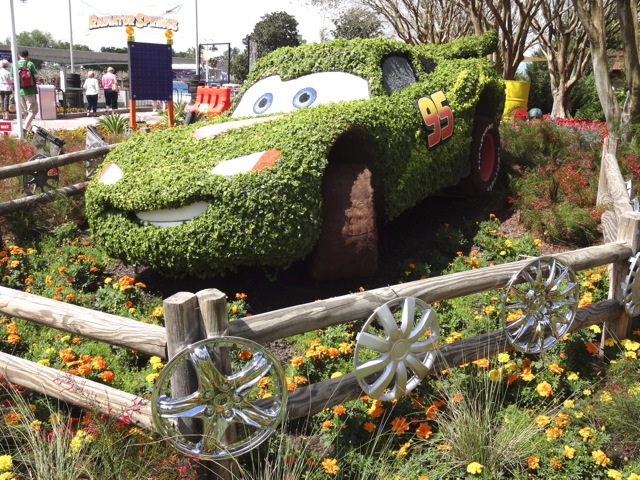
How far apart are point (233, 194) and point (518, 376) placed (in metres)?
2.06

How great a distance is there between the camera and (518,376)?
3.68m

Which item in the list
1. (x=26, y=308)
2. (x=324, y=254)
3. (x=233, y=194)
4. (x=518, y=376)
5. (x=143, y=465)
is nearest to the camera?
(x=143, y=465)

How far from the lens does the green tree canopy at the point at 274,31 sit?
49906 mm

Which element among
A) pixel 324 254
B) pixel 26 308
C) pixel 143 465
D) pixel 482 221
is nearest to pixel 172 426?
pixel 143 465

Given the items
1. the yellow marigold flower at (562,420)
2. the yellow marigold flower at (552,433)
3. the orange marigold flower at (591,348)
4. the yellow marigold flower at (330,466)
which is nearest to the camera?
the yellow marigold flower at (330,466)

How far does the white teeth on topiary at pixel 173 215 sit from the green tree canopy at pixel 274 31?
47.5m

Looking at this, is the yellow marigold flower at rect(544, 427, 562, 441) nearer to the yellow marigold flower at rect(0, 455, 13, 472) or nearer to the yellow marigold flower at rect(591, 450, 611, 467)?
the yellow marigold flower at rect(591, 450, 611, 467)

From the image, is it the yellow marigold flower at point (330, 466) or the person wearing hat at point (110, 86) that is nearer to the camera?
the yellow marigold flower at point (330, 466)

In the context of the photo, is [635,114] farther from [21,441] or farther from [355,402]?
[21,441]

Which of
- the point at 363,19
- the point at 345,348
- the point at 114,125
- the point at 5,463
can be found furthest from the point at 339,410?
the point at 363,19

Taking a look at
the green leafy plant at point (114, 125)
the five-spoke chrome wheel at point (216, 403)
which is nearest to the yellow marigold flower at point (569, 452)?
the five-spoke chrome wheel at point (216, 403)

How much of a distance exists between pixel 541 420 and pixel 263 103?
3784mm

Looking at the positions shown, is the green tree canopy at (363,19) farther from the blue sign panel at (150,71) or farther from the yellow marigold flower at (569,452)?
the yellow marigold flower at (569,452)

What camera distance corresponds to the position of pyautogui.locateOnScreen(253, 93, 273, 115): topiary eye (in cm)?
574
